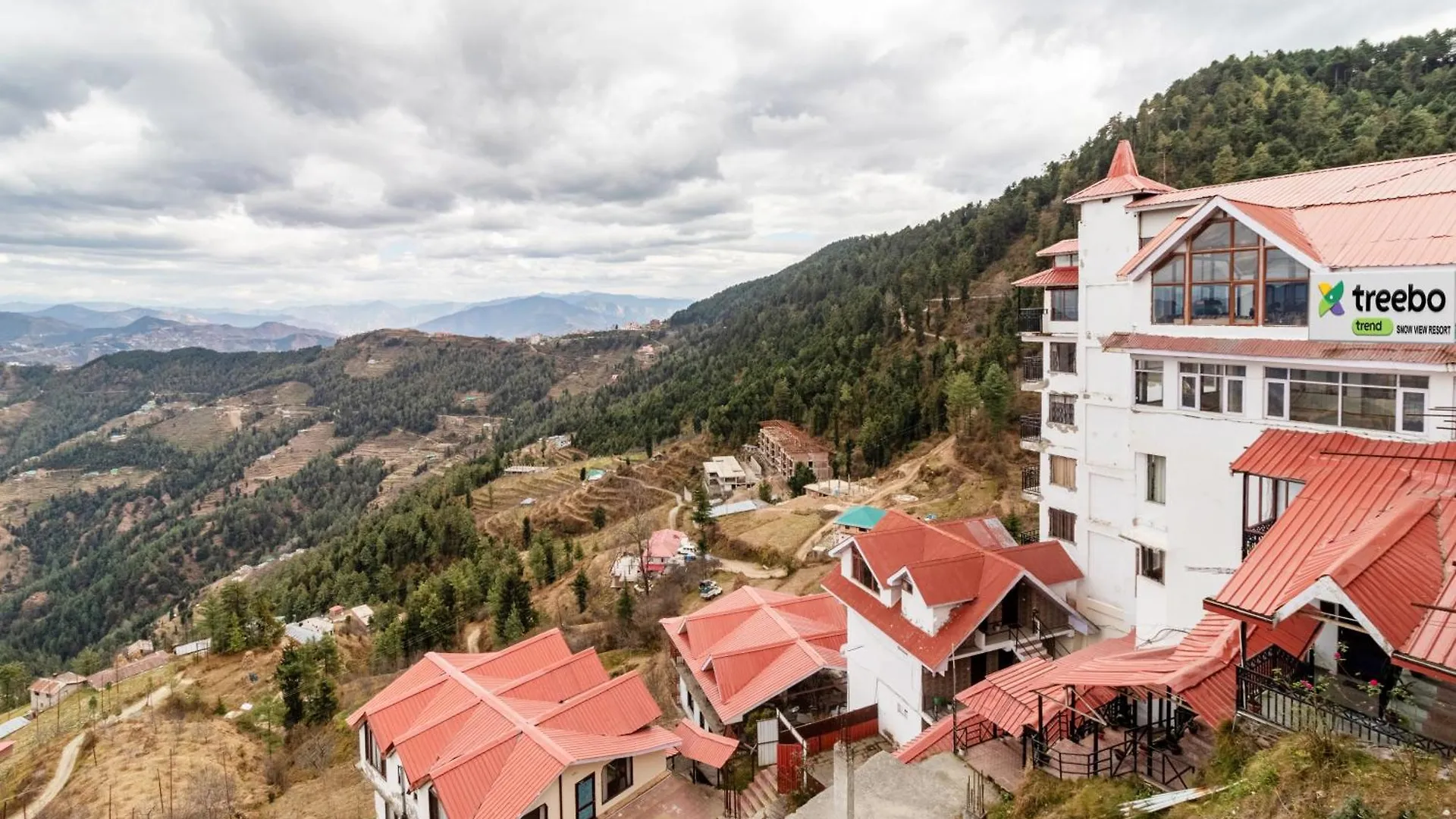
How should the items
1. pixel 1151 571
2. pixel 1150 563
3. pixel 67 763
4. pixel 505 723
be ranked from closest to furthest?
pixel 1151 571 → pixel 1150 563 → pixel 505 723 → pixel 67 763

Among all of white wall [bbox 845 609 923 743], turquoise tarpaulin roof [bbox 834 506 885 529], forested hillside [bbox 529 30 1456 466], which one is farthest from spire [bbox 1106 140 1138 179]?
forested hillside [bbox 529 30 1456 466]

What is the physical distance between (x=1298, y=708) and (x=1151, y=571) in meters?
7.22

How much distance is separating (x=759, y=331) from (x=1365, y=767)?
495 feet

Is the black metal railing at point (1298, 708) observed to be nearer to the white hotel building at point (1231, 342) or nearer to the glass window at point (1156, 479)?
the white hotel building at point (1231, 342)

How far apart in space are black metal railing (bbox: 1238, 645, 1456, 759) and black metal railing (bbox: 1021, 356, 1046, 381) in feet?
47.9

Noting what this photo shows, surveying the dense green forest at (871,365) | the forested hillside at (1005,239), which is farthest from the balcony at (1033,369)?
the forested hillside at (1005,239)

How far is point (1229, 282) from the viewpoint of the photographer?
1350 centimetres

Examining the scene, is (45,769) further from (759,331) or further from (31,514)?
(31,514)

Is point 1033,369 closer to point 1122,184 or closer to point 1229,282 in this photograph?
point 1122,184

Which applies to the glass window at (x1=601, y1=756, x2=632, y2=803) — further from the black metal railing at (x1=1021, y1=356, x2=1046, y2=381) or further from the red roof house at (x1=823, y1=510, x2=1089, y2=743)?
the black metal railing at (x1=1021, y1=356, x2=1046, y2=381)

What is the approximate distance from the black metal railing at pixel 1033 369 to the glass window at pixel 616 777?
57.2ft

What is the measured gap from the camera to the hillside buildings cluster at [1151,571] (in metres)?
10.1

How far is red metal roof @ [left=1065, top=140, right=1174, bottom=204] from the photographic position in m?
18.2

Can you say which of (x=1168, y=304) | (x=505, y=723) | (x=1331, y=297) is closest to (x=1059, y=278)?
(x=1168, y=304)
